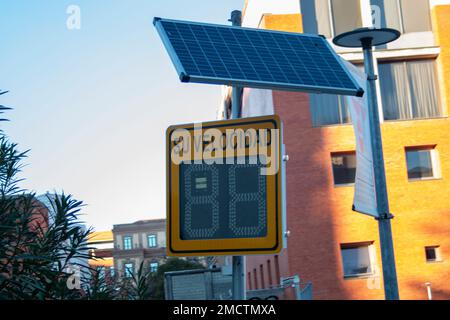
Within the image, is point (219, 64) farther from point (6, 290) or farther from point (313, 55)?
point (6, 290)

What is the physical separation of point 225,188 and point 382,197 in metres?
5.54

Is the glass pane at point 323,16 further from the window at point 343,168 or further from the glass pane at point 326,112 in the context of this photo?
the window at point 343,168

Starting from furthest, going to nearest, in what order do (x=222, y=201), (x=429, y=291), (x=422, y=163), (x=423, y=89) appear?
(x=423, y=89) → (x=422, y=163) → (x=429, y=291) → (x=222, y=201)

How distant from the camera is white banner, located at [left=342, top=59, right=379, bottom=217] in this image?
36.4 feet

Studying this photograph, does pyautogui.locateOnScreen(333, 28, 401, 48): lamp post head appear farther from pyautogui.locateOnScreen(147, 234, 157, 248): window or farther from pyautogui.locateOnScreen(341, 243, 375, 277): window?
pyautogui.locateOnScreen(147, 234, 157, 248): window

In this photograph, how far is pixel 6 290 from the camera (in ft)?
31.6

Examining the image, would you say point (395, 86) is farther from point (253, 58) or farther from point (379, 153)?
point (253, 58)

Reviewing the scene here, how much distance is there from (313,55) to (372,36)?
144 inches

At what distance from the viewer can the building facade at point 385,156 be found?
38406mm

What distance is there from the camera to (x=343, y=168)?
129 ft

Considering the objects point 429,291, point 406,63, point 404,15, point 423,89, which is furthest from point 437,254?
point 404,15

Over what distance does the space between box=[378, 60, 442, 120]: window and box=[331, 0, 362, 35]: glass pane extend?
2362 millimetres

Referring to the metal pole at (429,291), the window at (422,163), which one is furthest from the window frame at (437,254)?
the window at (422,163)

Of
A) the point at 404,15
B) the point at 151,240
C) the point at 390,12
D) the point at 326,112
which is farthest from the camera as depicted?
the point at 151,240
